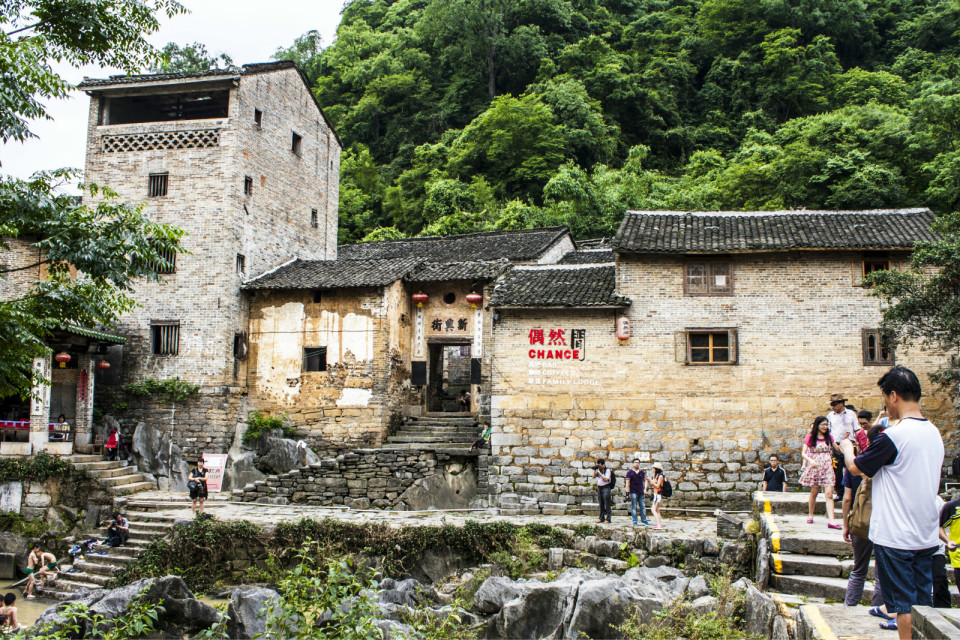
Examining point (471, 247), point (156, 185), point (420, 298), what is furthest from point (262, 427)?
point (471, 247)

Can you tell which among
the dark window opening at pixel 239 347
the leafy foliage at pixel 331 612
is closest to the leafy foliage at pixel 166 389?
the dark window opening at pixel 239 347

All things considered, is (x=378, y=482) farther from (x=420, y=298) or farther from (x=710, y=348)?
(x=710, y=348)

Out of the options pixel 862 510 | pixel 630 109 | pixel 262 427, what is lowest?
pixel 262 427

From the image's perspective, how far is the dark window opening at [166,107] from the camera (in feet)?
69.1

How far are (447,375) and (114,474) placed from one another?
10541 mm

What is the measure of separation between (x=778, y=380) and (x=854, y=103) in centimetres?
2375

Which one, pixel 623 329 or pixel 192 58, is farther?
pixel 192 58

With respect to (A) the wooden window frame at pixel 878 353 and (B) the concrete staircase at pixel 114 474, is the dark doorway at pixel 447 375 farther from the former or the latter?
(A) the wooden window frame at pixel 878 353

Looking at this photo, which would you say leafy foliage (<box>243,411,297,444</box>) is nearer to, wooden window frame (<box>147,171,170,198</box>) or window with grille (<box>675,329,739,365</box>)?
wooden window frame (<box>147,171,170,198</box>)

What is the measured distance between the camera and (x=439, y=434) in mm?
18844

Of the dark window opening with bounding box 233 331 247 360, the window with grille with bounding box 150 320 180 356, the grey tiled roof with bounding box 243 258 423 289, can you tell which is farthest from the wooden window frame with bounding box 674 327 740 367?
the window with grille with bounding box 150 320 180 356

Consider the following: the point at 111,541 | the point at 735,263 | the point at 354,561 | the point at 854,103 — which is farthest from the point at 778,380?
the point at 854,103

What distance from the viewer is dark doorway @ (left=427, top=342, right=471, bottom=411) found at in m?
21.3

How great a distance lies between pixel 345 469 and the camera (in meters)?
17.6
